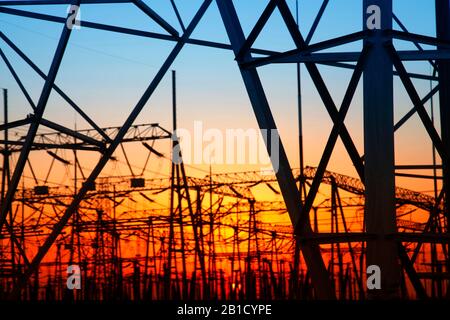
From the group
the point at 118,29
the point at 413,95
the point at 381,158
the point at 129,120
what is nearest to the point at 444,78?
the point at 413,95

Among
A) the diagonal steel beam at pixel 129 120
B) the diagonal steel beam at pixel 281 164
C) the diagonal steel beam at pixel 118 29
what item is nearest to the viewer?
the diagonal steel beam at pixel 281 164

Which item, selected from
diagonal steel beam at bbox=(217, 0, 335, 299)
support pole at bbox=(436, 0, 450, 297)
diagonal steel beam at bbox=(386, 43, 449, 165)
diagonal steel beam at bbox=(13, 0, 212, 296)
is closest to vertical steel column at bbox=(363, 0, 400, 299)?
diagonal steel beam at bbox=(386, 43, 449, 165)

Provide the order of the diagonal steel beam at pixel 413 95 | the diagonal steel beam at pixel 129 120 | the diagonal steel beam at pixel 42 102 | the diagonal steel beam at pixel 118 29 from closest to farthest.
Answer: the diagonal steel beam at pixel 413 95 → the diagonal steel beam at pixel 42 102 → the diagonal steel beam at pixel 129 120 → the diagonal steel beam at pixel 118 29

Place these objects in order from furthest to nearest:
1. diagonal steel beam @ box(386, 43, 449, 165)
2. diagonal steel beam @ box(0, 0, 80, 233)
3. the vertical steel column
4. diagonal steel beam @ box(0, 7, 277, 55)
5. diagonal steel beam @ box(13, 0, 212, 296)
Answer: diagonal steel beam @ box(0, 7, 277, 55)
diagonal steel beam @ box(13, 0, 212, 296)
diagonal steel beam @ box(0, 0, 80, 233)
diagonal steel beam @ box(386, 43, 449, 165)
the vertical steel column

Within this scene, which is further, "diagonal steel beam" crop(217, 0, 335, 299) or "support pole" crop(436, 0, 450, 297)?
"support pole" crop(436, 0, 450, 297)

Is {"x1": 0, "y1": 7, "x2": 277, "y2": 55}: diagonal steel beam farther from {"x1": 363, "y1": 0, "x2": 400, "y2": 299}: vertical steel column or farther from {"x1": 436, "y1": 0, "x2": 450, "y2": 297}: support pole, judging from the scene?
{"x1": 363, "y1": 0, "x2": 400, "y2": 299}: vertical steel column

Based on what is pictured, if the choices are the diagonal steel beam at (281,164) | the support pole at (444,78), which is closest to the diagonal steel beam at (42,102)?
the diagonal steel beam at (281,164)

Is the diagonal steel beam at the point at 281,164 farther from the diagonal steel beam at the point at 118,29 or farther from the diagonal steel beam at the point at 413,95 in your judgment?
the diagonal steel beam at the point at 118,29
